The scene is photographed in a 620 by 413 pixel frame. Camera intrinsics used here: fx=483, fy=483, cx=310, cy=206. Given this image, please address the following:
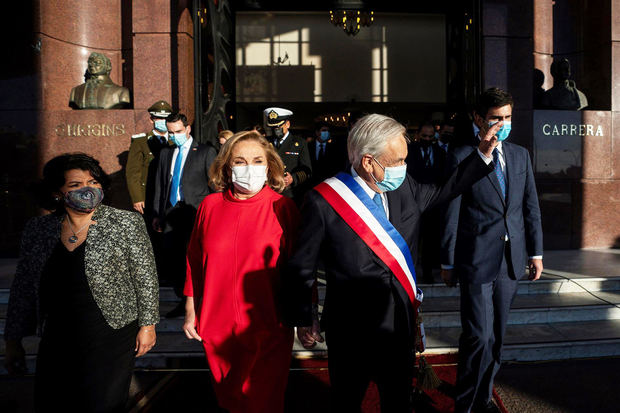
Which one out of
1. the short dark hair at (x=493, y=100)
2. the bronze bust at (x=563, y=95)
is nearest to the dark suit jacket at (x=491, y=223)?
the short dark hair at (x=493, y=100)

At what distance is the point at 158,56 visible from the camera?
6.95 m

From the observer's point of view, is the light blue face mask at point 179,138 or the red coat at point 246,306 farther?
the light blue face mask at point 179,138

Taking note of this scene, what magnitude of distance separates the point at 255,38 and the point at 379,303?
47.8ft

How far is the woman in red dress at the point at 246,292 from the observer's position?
89.9 inches

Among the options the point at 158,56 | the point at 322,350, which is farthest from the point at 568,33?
the point at 322,350

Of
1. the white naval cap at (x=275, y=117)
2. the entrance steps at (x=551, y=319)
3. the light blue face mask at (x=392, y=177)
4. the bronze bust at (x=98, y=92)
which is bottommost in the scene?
the entrance steps at (x=551, y=319)

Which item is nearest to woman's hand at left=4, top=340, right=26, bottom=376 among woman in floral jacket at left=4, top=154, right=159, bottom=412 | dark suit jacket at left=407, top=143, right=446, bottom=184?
woman in floral jacket at left=4, top=154, right=159, bottom=412

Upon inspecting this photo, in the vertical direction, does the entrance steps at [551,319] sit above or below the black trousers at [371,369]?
below

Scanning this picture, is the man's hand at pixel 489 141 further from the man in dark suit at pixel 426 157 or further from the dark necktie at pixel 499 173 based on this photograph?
the man in dark suit at pixel 426 157

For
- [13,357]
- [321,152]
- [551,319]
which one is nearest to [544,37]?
[321,152]

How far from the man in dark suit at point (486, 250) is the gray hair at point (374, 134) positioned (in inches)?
39.5

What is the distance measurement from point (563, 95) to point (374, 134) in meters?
7.01

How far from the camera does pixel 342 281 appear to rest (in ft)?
6.63

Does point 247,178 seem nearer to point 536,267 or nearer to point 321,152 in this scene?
point 536,267
